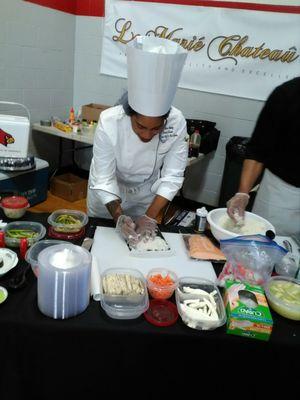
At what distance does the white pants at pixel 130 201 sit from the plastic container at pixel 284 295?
0.74 meters

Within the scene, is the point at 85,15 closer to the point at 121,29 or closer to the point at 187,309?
the point at 121,29

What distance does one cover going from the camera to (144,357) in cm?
92

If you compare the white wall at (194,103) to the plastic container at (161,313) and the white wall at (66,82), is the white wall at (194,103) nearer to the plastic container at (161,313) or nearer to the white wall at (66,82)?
the white wall at (66,82)

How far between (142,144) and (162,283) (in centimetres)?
66

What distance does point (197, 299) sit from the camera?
1.00m

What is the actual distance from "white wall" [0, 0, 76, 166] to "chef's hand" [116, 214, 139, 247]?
2.26 m

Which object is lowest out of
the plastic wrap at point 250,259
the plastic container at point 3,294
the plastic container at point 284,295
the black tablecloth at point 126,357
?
the black tablecloth at point 126,357

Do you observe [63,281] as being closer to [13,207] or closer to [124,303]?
[124,303]

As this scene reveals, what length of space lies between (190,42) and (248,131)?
3.14 feet

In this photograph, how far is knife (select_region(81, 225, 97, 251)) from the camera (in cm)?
118

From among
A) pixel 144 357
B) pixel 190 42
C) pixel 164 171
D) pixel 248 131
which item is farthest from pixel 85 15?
pixel 144 357

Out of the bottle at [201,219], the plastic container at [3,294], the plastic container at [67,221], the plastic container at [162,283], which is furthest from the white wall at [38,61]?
the plastic container at [162,283]

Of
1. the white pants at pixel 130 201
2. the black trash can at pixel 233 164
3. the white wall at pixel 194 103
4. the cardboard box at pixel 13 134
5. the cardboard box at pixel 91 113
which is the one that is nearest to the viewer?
the white pants at pixel 130 201

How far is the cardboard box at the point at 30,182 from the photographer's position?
2602 millimetres
